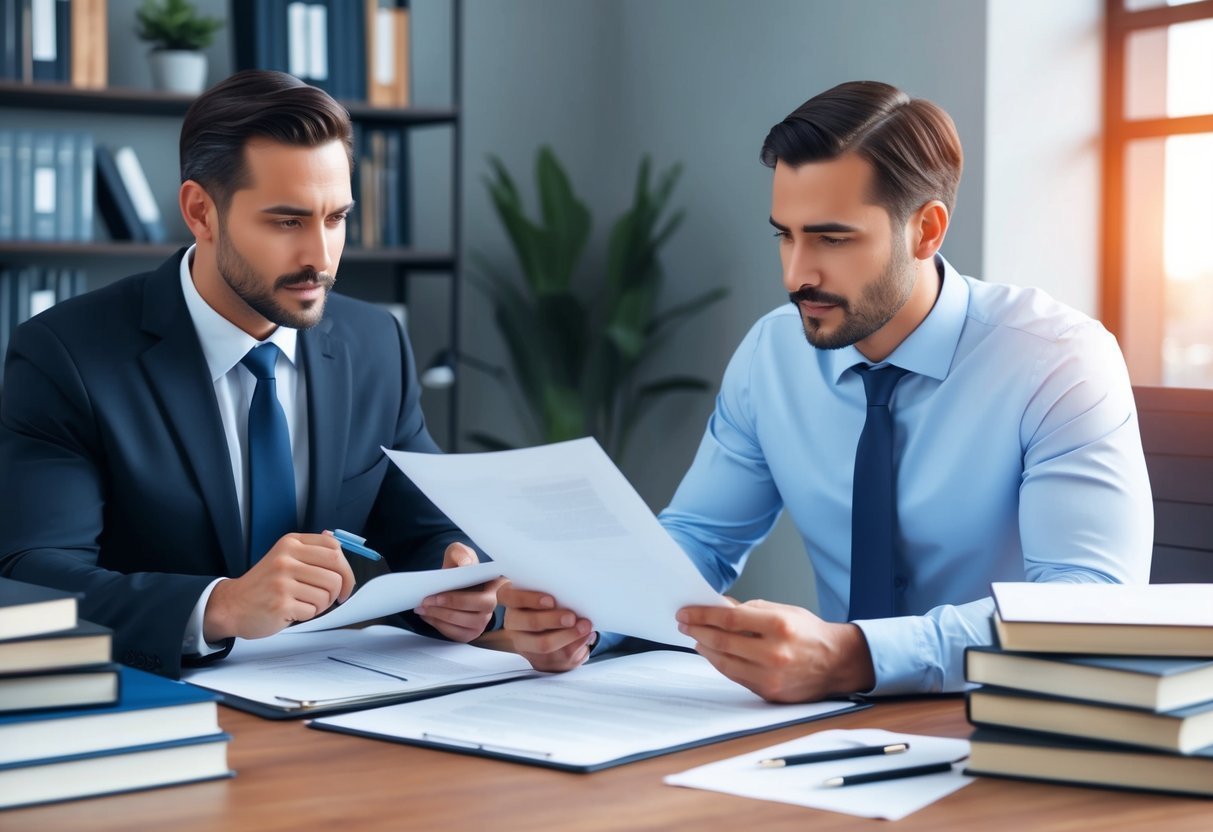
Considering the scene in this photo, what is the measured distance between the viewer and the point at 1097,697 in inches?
42.0

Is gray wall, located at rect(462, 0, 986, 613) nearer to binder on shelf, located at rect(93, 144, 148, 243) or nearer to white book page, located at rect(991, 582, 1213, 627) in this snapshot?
binder on shelf, located at rect(93, 144, 148, 243)

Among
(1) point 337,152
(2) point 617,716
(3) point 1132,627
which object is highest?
(1) point 337,152

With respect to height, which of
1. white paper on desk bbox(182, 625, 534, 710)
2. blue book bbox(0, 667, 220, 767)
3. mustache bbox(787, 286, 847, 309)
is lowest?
white paper on desk bbox(182, 625, 534, 710)

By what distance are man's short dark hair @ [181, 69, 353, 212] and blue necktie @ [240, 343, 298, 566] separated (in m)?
0.25

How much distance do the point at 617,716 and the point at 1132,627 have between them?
0.45 meters

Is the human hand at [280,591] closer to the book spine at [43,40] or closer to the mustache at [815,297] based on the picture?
the mustache at [815,297]

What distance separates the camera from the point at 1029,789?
1079 millimetres

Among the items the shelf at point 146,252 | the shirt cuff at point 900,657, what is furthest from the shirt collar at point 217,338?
the shelf at point 146,252

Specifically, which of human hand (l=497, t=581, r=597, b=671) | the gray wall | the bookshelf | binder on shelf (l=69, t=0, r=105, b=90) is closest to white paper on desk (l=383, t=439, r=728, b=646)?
human hand (l=497, t=581, r=597, b=671)

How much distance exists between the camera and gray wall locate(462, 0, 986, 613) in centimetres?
354

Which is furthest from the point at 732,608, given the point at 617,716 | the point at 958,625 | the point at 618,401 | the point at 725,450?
the point at 618,401

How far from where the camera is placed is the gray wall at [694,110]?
3.54m

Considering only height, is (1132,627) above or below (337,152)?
below

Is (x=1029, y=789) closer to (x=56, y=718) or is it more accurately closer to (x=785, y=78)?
(x=56, y=718)
